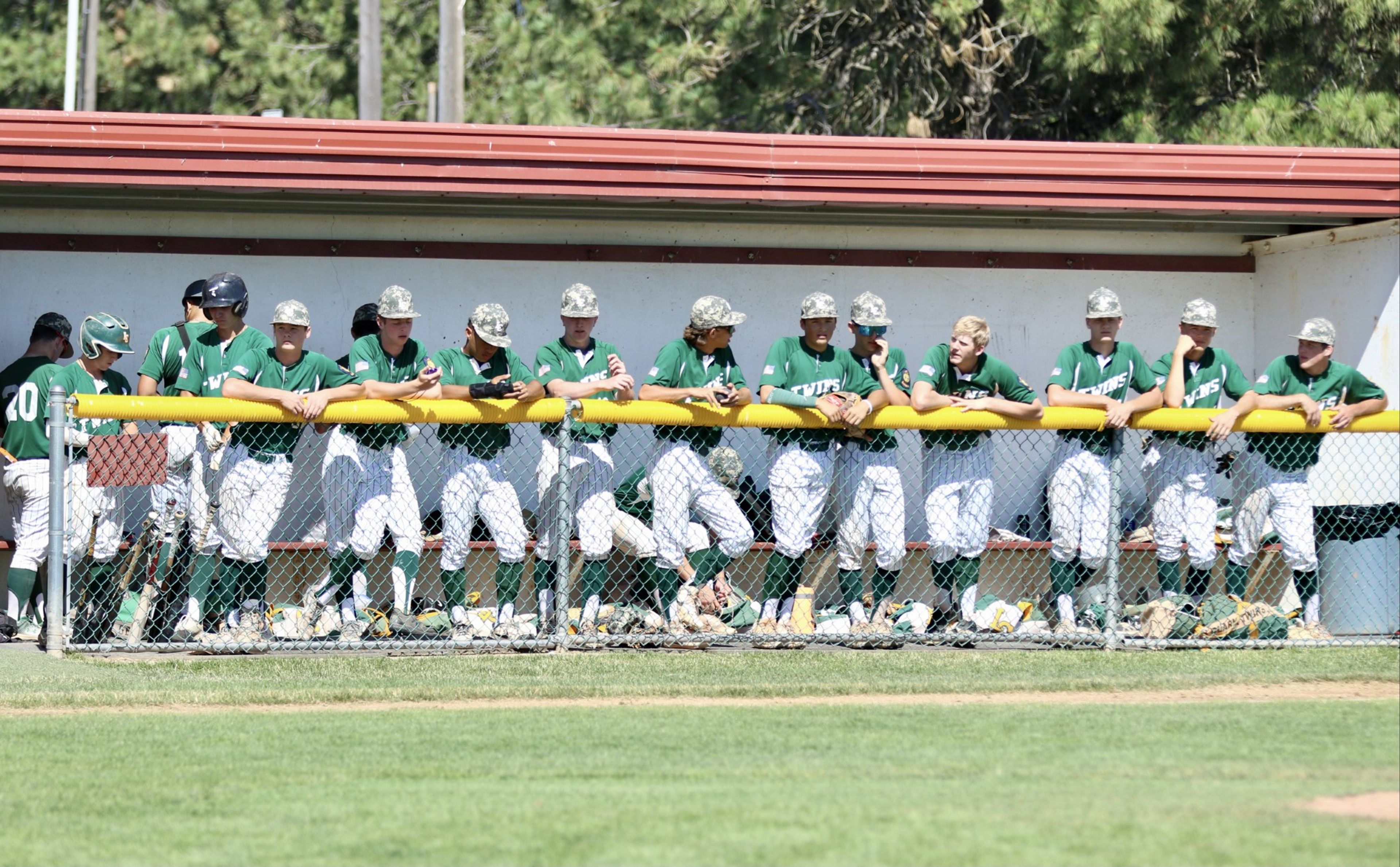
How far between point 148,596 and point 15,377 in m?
1.66

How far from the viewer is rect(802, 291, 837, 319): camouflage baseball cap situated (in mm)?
8141

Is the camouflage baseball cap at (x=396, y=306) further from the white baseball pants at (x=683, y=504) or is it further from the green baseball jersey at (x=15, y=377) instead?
the green baseball jersey at (x=15, y=377)

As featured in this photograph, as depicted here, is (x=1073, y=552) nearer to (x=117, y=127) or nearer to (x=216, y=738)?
(x=216, y=738)

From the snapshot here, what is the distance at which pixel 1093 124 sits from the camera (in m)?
17.6

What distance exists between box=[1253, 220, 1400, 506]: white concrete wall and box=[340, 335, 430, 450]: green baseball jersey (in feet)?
16.4

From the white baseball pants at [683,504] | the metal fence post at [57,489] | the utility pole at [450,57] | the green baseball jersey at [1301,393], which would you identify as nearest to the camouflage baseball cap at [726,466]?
the white baseball pants at [683,504]

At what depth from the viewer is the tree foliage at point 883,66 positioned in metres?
15.2

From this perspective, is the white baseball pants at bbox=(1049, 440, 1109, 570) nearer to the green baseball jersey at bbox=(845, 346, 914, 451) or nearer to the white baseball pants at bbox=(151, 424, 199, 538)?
the green baseball jersey at bbox=(845, 346, 914, 451)

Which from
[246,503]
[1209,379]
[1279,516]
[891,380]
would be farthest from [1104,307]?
[246,503]

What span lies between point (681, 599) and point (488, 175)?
2.43 meters

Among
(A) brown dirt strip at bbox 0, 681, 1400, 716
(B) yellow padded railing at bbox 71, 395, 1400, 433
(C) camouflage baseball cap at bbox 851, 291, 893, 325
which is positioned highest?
(C) camouflage baseball cap at bbox 851, 291, 893, 325

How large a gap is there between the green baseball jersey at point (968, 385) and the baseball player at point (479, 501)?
1.95 m

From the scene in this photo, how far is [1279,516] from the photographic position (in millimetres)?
8297

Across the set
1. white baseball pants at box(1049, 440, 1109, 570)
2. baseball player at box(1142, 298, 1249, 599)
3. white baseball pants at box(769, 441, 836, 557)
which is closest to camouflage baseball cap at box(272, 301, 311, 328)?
white baseball pants at box(769, 441, 836, 557)
